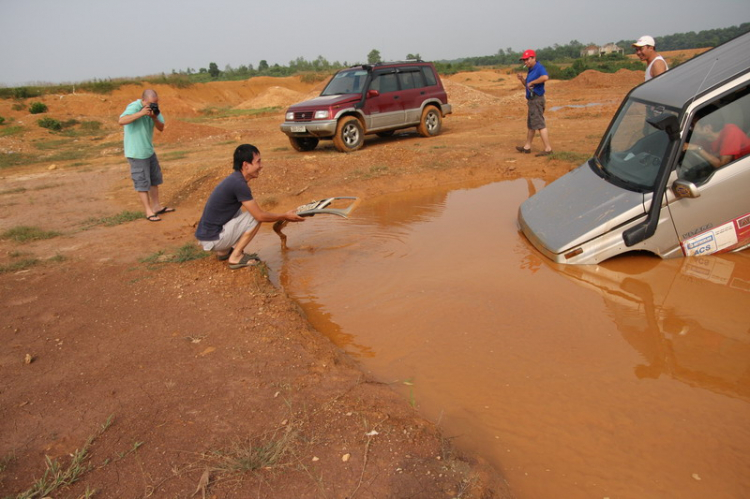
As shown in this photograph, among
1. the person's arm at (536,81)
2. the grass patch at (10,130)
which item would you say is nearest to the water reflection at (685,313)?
the person's arm at (536,81)

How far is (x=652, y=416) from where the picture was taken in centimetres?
311

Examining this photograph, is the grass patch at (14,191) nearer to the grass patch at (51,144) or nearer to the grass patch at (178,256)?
the grass patch at (178,256)

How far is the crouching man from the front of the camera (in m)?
5.22

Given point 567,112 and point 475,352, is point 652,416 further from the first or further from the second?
point 567,112

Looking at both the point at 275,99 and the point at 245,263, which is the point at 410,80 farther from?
the point at 275,99

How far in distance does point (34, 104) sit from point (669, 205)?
97.8ft

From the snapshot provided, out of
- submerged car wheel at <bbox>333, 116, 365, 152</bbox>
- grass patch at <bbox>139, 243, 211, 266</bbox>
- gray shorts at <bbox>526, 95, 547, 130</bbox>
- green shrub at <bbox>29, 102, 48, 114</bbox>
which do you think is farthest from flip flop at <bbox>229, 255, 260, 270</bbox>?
green shrub at <bbox>29, 102, 48, 114</bbox>

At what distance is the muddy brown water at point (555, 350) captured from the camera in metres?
2.80

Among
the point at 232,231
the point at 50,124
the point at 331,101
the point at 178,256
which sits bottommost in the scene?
the point at 178,256

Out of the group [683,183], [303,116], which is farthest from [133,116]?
[683,183]

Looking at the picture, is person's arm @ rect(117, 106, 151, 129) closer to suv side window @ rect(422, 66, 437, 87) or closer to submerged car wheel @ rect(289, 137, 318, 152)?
submerged car wheel @ rect(289, 137, 318, 152)

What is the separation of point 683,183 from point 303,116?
8.71 meters

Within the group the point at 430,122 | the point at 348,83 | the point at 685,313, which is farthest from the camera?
the point at 430,122

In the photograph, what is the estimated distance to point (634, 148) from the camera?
17.7 feet
